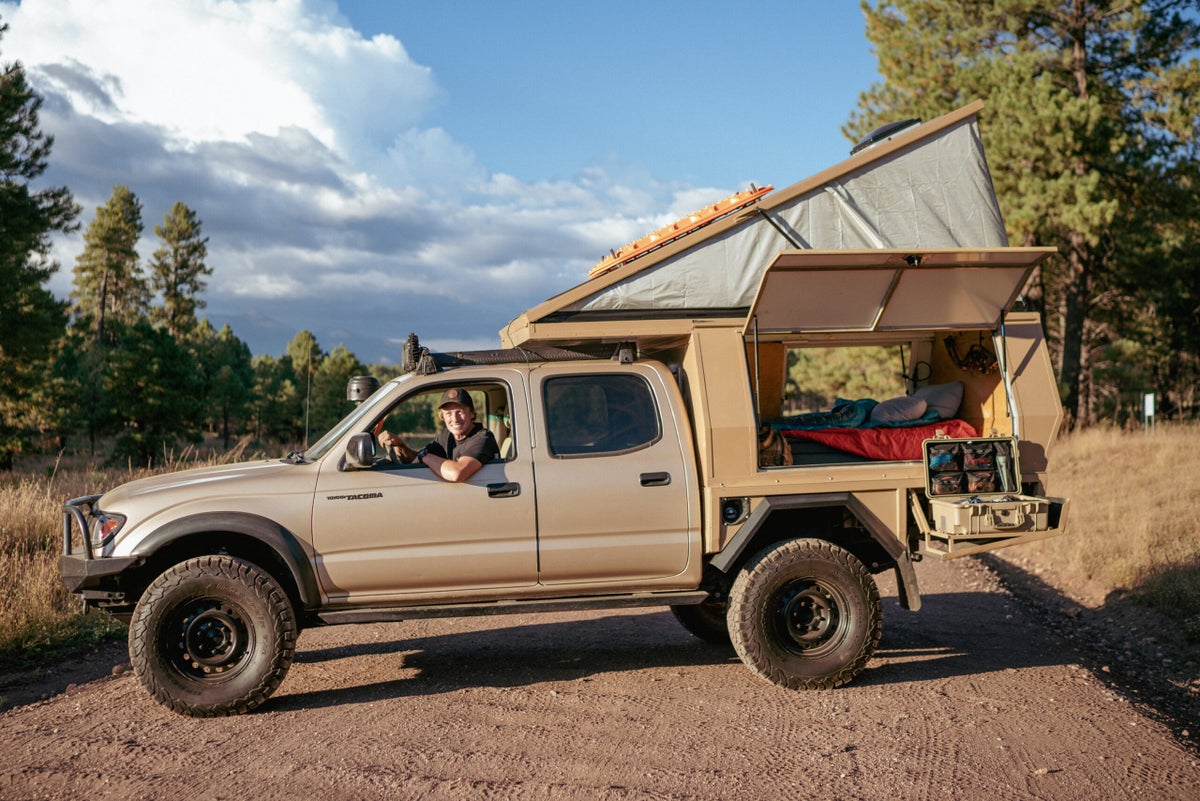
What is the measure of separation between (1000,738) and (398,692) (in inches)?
140

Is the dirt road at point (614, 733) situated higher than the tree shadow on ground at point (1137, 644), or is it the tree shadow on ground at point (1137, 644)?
the dirt road at point (614, 733)

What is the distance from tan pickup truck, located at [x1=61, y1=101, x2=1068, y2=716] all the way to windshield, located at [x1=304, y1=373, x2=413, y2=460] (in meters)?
0.03

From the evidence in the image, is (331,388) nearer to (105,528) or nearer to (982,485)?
(105,528)

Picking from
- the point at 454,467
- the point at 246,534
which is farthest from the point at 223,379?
the point at 454,467

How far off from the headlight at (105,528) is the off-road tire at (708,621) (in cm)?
401

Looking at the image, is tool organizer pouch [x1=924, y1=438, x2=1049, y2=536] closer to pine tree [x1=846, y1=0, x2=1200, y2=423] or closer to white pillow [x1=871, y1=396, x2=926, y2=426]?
white pillow [x1=871, y1=396, x2=926, y2=426]

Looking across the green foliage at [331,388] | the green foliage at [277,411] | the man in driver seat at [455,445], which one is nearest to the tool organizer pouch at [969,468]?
the man in driver seat at [455,445]

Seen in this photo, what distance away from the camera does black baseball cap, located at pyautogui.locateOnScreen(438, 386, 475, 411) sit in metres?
6.05

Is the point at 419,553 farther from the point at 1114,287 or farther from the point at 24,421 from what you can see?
the point at 24,421

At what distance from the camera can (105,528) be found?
5.49 m

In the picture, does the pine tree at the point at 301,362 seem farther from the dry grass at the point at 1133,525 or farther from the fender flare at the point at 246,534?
the fender flare at the point at 246,534

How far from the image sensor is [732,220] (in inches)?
244

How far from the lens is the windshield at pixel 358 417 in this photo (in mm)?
5816

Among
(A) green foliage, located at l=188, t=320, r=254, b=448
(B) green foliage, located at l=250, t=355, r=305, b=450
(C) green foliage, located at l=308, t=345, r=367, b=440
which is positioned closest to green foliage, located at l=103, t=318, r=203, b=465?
(C) green foliage, located at l=308, t=345, r=367, b=440
